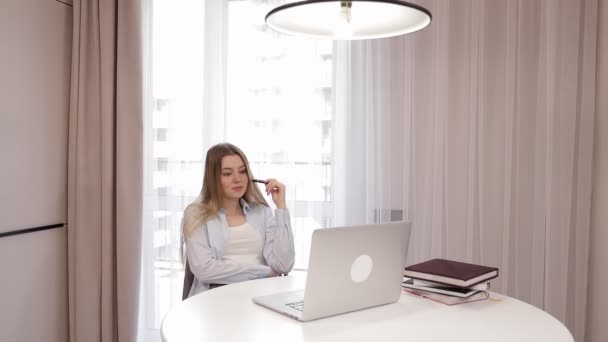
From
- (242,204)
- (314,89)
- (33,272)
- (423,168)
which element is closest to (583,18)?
(423,168)

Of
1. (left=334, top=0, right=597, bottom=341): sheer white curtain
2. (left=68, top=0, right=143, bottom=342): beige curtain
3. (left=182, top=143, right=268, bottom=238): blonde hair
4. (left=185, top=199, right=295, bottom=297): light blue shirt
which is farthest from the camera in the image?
(left=68, top=0, right=143, bottom=342): beige curtain

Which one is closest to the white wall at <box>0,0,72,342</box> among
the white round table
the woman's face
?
the woman's face

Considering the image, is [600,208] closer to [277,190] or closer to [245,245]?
[277,190]

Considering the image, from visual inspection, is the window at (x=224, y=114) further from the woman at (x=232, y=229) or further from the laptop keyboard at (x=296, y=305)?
the laptop keyboard at (x=296, y=305)

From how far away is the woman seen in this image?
2154mm

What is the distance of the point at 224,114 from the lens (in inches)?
111

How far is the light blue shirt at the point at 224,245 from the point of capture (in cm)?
213

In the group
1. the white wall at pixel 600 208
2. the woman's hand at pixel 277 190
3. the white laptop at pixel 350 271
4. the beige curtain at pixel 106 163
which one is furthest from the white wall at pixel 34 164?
the white wall at pixel 600 208

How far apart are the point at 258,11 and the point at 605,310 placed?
2119 mm

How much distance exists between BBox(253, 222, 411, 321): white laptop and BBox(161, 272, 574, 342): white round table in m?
0.03

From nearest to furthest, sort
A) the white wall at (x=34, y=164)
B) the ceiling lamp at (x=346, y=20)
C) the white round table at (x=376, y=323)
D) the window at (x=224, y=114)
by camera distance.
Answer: the white round table at (x=376, y=323) → the ceiling lamp at (x=346, y=20) → the white wall at (x=34, y=164) → the window at (x=224, y=114)

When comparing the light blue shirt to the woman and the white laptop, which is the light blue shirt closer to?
the woman

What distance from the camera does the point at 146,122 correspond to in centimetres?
298

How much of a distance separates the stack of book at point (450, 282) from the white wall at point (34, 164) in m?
→ 1.88
